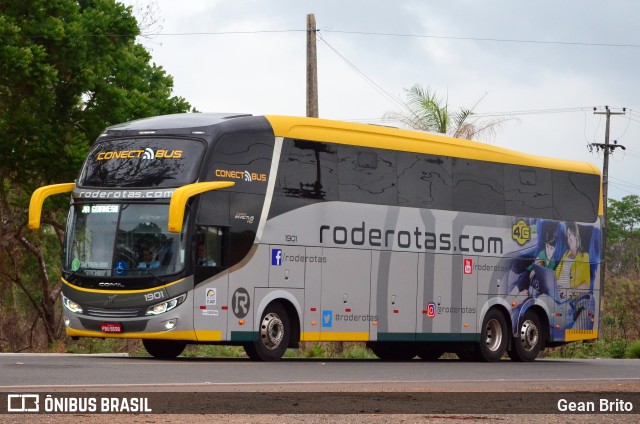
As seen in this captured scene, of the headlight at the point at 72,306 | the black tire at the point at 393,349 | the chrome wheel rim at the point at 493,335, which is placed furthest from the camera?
the black tire at the point at 393,349

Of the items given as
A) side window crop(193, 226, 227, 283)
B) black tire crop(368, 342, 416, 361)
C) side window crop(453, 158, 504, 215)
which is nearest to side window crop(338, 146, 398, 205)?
side window crop(453, 158, 504, 215)

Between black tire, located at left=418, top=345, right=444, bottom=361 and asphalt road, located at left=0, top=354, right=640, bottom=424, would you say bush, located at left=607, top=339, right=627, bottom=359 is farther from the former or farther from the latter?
asphalt road, located at left=0, top=354, right=640, bottom=424

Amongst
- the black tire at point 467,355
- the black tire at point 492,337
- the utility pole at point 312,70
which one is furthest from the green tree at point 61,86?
the black tire at point 492,337

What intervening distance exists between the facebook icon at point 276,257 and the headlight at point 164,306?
194cm

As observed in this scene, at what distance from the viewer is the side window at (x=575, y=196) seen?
28750 mm

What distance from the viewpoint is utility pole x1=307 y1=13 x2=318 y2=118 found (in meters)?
32.0

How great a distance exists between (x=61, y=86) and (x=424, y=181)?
1307 cm

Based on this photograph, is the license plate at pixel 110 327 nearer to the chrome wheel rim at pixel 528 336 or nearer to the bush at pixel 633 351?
the chrome wheel rim at pixel 528 336

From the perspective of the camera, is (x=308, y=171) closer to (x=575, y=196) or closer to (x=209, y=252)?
(x=209, y=252)

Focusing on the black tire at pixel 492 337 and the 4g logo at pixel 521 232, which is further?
the 4g logo at pixel 521 232

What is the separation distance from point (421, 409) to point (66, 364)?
24.9ft

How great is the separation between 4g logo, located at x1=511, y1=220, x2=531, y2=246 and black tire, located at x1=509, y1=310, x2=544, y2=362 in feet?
4.74

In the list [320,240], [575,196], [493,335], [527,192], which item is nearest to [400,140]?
[320,240]

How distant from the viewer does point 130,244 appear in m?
22.0
